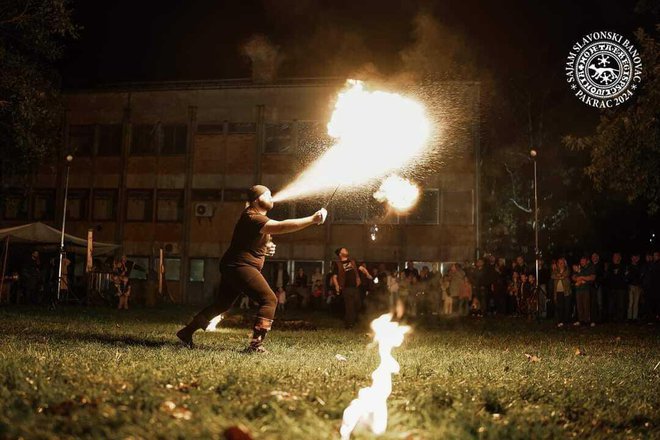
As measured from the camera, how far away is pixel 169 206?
3794 cm

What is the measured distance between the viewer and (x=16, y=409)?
16.3 feet

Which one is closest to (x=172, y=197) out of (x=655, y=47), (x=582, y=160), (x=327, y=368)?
(x=582, y=160)

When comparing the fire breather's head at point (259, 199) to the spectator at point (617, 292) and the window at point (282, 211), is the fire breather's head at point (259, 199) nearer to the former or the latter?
the spectator at point (617, 292)

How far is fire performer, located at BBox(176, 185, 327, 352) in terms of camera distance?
30.1ft

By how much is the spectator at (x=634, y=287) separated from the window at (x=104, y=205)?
27.5 meters

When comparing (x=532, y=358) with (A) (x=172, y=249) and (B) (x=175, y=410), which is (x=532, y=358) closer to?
(B) (x=175, y=410)

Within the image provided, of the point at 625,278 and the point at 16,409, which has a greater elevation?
the point at 625,278

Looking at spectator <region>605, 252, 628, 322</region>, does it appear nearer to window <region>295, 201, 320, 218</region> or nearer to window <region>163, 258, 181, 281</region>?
window <region>295, 201, 320, 218</region>

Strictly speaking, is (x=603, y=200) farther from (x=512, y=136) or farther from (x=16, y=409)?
(x=16, y=409)

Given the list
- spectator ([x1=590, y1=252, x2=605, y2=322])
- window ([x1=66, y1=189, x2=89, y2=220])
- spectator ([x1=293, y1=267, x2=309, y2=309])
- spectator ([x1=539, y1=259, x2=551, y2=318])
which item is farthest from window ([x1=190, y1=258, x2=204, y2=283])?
spectator ([x1=590, y1=252, x2=605, y2=322])

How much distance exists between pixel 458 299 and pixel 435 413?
19.7 metres

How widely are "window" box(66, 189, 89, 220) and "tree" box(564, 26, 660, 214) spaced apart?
92.6 ft

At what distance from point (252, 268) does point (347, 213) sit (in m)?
26.6

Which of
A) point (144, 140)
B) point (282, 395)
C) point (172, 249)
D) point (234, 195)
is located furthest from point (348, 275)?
point (144, 140)
